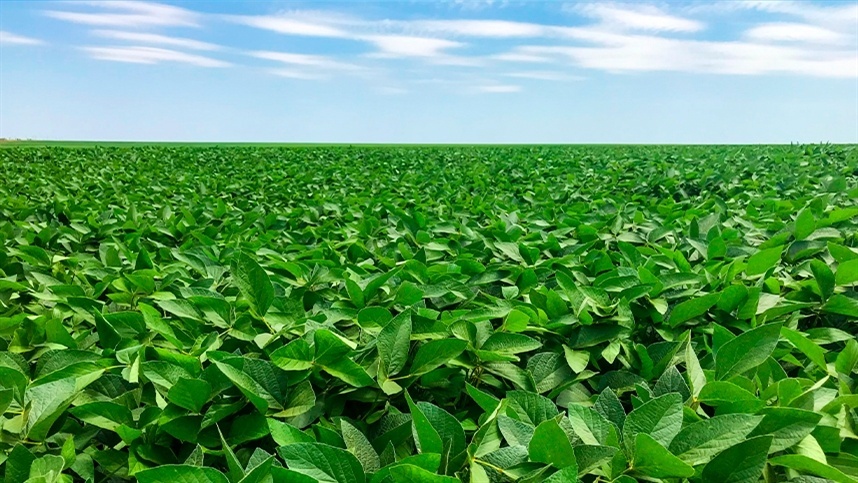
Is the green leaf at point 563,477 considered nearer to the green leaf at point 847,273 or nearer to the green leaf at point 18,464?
the green leaf at point 18,464

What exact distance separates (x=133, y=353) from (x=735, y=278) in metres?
2.18

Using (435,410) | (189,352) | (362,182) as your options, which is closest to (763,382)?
(435,410)

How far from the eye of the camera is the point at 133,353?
5.38 ft

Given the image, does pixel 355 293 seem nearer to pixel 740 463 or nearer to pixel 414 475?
pixel 414 475

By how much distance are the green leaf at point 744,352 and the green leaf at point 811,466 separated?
33 cm

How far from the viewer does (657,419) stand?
4.23 feet

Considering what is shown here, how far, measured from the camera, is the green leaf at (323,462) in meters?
1.09

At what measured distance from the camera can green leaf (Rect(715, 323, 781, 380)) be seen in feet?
5.09

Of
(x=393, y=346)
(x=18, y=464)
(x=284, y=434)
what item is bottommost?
(x=18, y=464)

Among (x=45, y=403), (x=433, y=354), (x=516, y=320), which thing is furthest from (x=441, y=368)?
(x=45, y=403)

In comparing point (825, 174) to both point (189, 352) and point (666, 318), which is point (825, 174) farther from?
point (189, 352)

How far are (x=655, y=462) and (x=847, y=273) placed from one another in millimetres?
1399

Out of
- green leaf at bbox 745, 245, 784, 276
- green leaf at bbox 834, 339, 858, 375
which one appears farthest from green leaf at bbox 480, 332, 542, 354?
green leaf at bbox 745, 245, 784, 276

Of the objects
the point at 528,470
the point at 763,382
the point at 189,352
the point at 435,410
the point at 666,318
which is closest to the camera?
the point at 528,470
